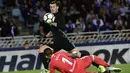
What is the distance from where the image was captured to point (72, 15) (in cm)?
2231

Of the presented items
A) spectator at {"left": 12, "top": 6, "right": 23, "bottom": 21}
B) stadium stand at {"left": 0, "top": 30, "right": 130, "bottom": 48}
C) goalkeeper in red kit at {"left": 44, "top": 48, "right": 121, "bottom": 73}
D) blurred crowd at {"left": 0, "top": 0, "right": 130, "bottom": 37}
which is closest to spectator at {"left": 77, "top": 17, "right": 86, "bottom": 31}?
blurred crowd at {"left": 0, "top": 0, "right": 130, "bottom": 37}

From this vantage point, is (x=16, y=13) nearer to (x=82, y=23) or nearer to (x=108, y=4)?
(x=82, y=23)

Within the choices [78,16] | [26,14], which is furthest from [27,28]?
[78,16]

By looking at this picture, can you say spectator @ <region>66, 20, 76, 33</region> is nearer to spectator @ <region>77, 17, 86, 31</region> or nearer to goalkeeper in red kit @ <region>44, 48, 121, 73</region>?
spectator @ <region>77, 17, 86, 31</region>

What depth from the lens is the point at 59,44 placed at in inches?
547

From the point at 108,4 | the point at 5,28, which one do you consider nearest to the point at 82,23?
the point at 108,4

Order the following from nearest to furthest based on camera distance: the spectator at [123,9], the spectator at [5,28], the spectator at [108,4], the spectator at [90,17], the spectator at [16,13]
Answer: the spectator at [5,28]
the spectator at [90,17]
the spectator at [16,13]
the spectator at [123,9]
the spectator at [108,4]

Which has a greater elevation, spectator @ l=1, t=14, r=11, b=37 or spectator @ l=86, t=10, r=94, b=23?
spectator @ l=86, t=10, r=94, b=23

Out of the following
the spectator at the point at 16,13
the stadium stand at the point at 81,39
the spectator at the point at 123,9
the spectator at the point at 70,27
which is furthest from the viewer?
the spectator at the point at 123,9

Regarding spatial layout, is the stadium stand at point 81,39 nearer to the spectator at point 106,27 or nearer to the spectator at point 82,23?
the spectator at point 82,23

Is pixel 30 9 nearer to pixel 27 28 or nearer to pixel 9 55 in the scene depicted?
pixel 27 28

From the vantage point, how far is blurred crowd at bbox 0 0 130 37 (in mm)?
21312

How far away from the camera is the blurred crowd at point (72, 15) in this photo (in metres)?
21.3

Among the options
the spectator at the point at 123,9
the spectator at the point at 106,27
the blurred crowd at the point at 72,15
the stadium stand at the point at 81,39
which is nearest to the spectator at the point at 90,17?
the blurred crowd at the point at 72,15
